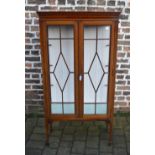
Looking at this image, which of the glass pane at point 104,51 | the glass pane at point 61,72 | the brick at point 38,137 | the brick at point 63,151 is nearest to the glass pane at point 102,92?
the glass pane at point 104,51

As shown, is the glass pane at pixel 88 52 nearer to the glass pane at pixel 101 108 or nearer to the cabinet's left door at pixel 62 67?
the cabinet's left door at pixel 62 67

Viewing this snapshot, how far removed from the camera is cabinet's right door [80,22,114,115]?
8.87 ft

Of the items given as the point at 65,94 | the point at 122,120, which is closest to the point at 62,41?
the point at 65,94

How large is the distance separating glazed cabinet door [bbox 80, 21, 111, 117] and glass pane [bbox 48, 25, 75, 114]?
127 mm

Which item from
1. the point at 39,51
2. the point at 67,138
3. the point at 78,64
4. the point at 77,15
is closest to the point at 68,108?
the point at 67,138

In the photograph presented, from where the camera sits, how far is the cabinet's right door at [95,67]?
271 cm

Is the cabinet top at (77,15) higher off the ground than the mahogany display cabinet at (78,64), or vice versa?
the cabinet top at (77,15)

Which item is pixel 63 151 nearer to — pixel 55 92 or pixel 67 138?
pixel 67 138

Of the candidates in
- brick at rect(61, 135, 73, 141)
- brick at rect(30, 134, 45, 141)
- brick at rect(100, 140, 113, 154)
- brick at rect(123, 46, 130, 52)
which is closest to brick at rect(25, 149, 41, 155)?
brick at rect(30, 134, 45, 141)

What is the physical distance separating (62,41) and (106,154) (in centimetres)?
122

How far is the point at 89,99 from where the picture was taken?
9.65 feet

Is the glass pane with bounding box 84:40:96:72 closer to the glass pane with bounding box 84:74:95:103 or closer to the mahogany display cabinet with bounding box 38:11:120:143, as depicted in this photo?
the mahogany display cabinet with bounding box 38:11:120:143

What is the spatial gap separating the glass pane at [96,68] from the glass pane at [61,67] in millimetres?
147
